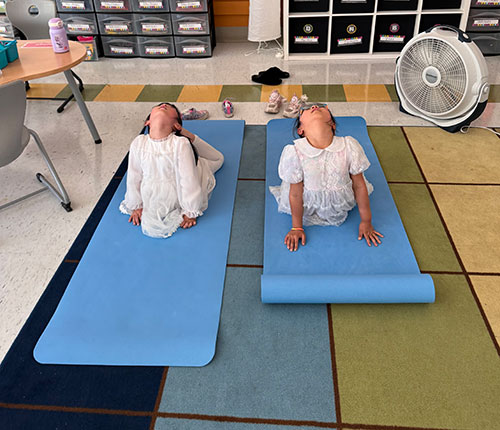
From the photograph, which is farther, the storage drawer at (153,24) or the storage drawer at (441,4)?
the storage drawer at (153,24)

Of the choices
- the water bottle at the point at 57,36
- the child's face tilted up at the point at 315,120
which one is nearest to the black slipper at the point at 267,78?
the water bottle at the point at 57,36

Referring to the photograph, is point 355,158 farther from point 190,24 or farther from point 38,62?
point 190,24

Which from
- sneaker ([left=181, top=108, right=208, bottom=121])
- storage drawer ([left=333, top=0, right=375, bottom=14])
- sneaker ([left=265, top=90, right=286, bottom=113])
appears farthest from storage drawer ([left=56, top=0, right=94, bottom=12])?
storage drawer ([left=333, top=0, right=375, bottom=14])

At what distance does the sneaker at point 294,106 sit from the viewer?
10.6 feet

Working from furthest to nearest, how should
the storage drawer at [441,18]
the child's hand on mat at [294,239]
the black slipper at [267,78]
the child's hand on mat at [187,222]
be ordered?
the storage drawer at [441,18] < the black slipper at [267,78] < the child's hand on mat at [187,222] < the child's hand on mat at [294,239]

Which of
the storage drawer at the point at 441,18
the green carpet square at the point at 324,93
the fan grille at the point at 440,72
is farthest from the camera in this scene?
the storage drawer at the point at 441,18

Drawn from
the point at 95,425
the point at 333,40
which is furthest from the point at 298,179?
the point at 333,40

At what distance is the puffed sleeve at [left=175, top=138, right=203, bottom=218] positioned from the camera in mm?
2100

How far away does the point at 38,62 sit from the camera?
102 inches

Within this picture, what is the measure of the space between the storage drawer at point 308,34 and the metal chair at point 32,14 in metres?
2.07

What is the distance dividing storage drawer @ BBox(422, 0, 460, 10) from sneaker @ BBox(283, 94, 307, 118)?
1600 mm

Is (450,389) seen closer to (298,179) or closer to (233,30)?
(298,179)

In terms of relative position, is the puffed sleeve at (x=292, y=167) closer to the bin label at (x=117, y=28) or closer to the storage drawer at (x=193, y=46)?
the storage drawer at (x=193, y=46)

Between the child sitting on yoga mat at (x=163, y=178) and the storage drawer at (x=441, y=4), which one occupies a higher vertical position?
the storage drawer at (x=441, y=4)
